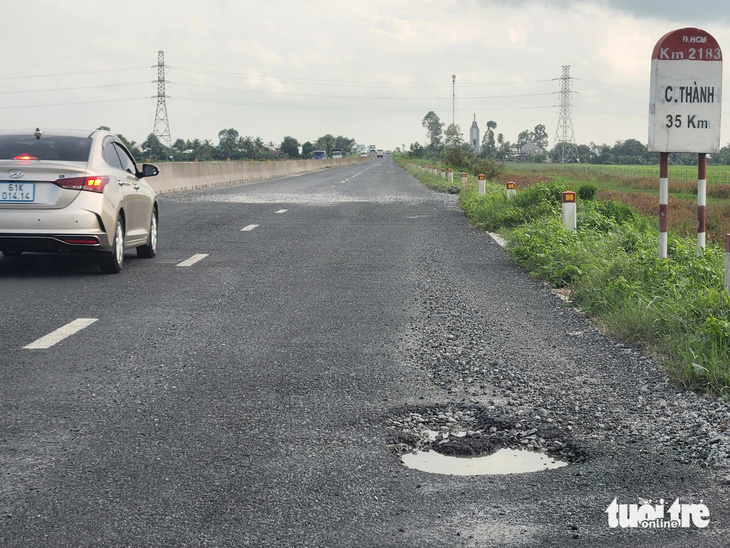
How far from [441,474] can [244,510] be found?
1001mm

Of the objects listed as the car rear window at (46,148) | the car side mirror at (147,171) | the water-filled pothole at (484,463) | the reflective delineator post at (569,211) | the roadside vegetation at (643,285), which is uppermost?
the car rear window at (46,148)

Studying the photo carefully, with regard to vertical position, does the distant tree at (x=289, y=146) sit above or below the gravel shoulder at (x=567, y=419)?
above

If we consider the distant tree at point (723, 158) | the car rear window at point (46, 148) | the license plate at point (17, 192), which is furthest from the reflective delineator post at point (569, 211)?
the distant tree at point (723, 158)

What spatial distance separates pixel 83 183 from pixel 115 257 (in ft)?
3.15

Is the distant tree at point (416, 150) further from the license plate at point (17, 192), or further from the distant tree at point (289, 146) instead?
the license plate at point (17, 192)

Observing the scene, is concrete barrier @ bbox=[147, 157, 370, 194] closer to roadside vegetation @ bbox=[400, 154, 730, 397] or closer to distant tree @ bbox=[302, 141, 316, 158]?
roadside vegetation @ bbox=[400, 154, 730, 397]

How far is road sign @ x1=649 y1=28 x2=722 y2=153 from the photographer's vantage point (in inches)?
Result: 368

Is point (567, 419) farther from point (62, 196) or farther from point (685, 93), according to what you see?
point (62, 196)

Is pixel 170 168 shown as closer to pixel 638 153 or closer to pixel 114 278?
pixel 114 278

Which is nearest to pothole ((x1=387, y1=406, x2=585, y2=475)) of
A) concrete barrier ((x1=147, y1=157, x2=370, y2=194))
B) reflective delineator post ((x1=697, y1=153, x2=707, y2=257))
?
reflective delineator post ((x1=697, y1=153, x2=707, y2=257))

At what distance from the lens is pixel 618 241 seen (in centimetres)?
1216

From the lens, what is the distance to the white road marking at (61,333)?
22.7 ft

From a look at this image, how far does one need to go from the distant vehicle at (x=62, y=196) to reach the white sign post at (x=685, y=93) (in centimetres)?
596

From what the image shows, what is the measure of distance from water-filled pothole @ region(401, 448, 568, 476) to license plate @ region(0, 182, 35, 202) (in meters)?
6.99
